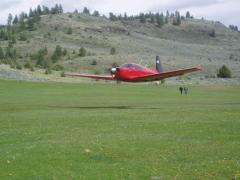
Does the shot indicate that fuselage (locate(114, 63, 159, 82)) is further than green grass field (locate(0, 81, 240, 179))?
Yes

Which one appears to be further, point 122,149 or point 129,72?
point 129,72

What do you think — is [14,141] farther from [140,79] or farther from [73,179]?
[140,79]

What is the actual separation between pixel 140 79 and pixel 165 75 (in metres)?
2.26

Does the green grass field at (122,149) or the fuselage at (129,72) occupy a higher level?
the fuselage at (129,72)

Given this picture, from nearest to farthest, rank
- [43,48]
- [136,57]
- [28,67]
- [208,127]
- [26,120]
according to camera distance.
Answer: [208,127] < [26,120] < [28,67] < [136,57] < [43,48]

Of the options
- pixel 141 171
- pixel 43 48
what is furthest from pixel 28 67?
pixel 141 171

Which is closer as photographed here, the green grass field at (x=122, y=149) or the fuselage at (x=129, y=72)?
the green grass field at (x=122, y=149)

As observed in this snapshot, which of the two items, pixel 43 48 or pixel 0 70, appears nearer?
pixel 0 70

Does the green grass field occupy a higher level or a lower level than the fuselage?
lower

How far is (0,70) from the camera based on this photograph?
9656 centimetres

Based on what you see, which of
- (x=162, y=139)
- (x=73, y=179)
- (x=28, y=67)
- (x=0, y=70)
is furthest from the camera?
(x=28, y=67)

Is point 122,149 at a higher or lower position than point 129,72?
lower

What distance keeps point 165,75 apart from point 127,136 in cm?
2356

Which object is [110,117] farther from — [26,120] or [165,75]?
[165,75]
